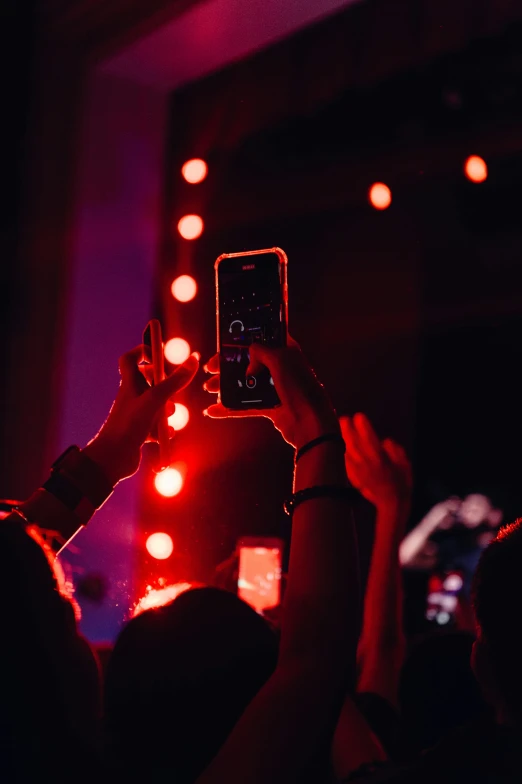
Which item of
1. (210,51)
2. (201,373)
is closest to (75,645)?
(201,373)

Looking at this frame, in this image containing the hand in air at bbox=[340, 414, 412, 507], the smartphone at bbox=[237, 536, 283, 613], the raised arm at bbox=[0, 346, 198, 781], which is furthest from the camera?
the smartphone at bbox=[237, 536, 283, 613]

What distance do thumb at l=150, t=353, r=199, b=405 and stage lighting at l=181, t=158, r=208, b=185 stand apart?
1177 millimetres

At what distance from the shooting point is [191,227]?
2.03m

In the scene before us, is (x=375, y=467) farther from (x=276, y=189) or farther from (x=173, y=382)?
(x=276, y=189)

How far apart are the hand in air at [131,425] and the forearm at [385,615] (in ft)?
1.59

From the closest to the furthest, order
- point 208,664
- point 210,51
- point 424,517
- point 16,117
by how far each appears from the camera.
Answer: point 208,664, point 210,51, point 16,117, point 424,517

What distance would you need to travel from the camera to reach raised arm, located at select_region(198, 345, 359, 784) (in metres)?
0.57

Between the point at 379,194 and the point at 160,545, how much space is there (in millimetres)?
1109

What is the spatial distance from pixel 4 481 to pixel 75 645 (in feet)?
4.61

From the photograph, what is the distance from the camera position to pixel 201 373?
171 cm

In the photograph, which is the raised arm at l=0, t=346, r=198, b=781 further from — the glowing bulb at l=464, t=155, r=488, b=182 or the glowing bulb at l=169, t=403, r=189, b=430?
the glowing bulb at l=464, t=155, r=488, b=182

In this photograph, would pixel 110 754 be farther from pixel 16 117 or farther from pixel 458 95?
pixel 458 95

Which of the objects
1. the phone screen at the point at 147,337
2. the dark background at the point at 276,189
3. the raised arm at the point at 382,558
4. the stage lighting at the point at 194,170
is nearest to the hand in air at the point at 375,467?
the raised arm at the point at 382,558

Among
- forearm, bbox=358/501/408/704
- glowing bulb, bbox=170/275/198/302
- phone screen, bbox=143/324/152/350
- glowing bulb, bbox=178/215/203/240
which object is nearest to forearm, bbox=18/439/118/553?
phone screen, bbox=143/324/152/350
